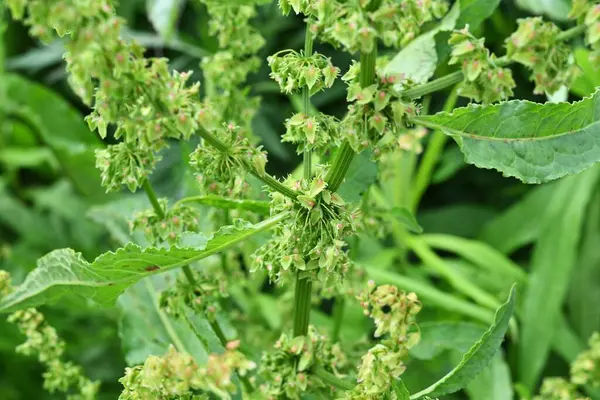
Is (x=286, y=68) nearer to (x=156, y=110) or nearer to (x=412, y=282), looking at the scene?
(x=156, y=110)

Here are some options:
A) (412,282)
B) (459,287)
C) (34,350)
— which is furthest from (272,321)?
(34,350)

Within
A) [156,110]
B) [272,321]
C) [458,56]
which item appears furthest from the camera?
[272,321]

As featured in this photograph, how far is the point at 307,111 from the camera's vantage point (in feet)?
2.64

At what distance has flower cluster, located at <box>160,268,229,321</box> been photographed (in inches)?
36.9

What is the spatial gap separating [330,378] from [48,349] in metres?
0.40

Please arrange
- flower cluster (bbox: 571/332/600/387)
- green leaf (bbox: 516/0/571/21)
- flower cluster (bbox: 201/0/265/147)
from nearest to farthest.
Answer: flower cluster (bbox: 201/0/265/147), flower cluster (bbox: 571/332/600/387), green leaf (bbox: 516/0/571/21)

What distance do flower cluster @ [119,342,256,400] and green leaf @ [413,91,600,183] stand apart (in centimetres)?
31

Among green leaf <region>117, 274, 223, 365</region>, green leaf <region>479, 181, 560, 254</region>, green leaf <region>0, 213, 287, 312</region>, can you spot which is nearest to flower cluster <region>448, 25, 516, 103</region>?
green leaf <region>0, 213, 287, 312</region>

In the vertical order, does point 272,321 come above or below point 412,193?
below

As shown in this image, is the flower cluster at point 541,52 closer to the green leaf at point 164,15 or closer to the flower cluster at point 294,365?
the flower cluster at point 294,365

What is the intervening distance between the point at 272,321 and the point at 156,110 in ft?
2.79

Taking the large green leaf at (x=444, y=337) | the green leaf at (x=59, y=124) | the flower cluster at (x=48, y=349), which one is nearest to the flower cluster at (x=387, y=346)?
the large green leaf at (x=444, y=337)

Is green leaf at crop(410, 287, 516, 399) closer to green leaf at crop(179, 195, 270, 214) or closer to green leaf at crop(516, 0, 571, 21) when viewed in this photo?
green leaf at crop(179, 195, 270, 214)

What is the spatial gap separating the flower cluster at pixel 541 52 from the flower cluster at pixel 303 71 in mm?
177
